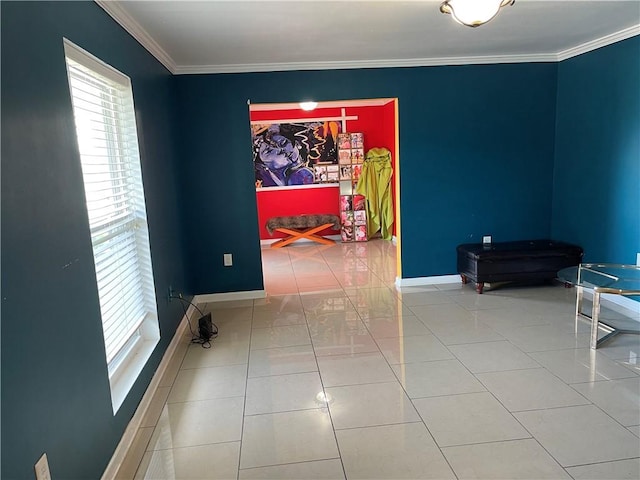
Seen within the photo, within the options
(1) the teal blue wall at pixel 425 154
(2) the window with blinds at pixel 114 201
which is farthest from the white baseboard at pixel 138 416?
(1) the teal blue wall at pixel 425 154

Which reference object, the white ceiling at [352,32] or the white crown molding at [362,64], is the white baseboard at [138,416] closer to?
the white ceiling at [352,32]

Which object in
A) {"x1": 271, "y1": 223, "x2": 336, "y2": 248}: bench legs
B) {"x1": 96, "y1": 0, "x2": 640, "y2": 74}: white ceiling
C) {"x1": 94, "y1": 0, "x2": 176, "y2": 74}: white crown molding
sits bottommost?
{"x1": 271, "y1": 223, "x2": 336, "y2": 248}: bench legs

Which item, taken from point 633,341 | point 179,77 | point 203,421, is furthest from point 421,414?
point 179,77

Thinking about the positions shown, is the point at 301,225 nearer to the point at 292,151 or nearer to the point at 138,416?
the point at 292,151

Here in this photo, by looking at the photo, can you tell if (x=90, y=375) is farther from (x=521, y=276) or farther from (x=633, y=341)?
(x=521, y=276)

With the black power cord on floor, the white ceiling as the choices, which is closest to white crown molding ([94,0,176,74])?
the white ceiling

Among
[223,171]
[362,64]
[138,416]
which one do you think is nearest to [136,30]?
[223,171]

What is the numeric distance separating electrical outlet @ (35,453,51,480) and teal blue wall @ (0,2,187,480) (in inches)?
1.0

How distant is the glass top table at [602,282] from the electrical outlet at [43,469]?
3.03 m

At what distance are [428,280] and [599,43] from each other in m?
2.47

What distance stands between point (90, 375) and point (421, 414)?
1538 mm

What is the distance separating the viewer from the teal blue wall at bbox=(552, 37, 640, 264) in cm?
355

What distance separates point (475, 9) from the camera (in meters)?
2.39

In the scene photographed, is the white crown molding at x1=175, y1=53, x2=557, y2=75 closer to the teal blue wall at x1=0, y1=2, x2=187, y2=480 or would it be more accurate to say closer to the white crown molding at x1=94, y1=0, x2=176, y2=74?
the white crown molding at x1=94, y1=0, x2=176, y2=74
